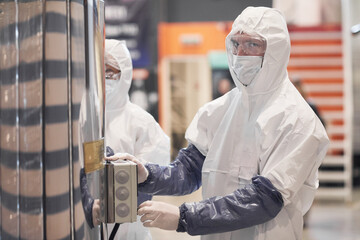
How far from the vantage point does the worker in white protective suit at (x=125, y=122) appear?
7.77ft

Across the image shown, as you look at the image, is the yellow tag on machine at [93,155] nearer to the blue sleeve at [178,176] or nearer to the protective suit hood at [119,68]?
the blue sleeve at [178,176]

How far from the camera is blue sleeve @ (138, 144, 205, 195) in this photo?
1835mm

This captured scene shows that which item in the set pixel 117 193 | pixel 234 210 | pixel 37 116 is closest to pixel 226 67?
pixel 234 210

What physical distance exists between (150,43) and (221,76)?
45.7 inches

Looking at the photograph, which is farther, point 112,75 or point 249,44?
point 112,75

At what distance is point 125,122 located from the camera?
2461 millimetres

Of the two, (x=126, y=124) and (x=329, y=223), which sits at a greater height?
(x=126, y=124)

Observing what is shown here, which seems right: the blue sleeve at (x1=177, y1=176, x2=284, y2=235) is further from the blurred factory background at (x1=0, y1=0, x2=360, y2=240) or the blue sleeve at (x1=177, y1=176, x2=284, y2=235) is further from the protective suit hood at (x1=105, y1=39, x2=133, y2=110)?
the blurred factory background at (x1=0, y1=0, x2=360, y2=240)

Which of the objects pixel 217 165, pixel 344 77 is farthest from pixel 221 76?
pixel 217 165

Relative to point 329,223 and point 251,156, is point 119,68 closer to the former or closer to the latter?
point 251,156

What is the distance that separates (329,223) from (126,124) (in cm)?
426

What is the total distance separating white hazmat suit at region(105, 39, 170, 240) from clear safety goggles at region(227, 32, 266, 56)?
0.80 meters

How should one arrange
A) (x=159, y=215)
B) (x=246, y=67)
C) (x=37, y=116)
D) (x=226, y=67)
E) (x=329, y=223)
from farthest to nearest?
1. (x=226, y=67)
2. (x=329, y=223)
3. (x=246, y=67)
4. (x=159, y=215)
5. (x=37, y=116)

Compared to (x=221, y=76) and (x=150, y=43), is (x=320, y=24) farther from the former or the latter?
(x=150, y=43)
